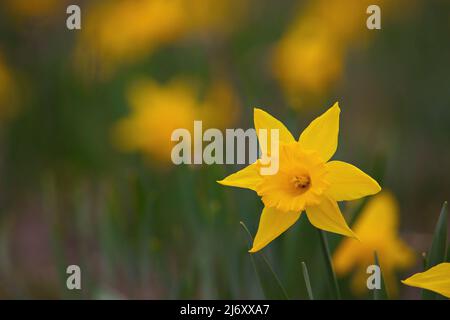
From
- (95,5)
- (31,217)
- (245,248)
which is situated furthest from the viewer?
(95,5)

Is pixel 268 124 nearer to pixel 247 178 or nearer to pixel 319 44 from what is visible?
pixel 247 178

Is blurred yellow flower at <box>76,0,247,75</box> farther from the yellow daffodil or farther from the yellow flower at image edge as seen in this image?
the yellow flower at image edge

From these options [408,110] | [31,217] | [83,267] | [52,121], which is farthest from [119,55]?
[83,267]

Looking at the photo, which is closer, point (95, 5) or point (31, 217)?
point (31, 217)

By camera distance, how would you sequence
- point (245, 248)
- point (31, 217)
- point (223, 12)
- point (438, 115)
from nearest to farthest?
point (245, 248) < point (438, 115) < point (31, 217) < point (223, 12)

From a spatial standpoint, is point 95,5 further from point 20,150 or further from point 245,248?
point 245,248

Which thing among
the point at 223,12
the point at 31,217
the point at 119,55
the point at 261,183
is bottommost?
the point at 31,217

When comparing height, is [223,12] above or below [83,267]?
above

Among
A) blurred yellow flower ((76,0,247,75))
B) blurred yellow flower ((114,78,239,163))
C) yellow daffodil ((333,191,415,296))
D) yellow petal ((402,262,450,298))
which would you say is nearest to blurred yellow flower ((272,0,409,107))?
blurred yellow flower ((114,78,239,163))
